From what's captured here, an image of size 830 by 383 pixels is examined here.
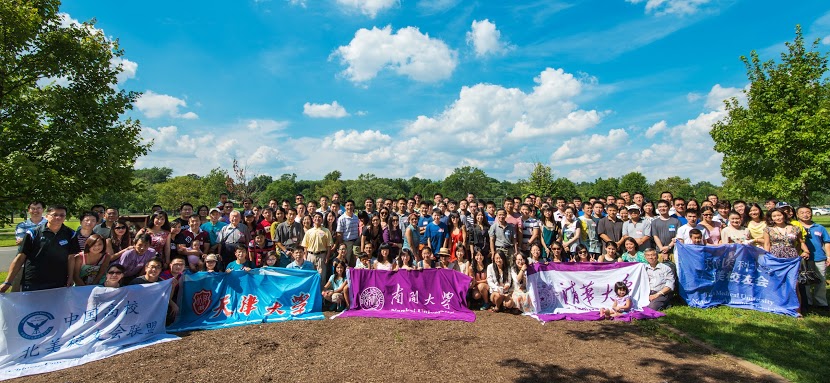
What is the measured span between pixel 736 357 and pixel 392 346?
14.8ft

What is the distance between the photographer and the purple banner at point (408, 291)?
7.27m

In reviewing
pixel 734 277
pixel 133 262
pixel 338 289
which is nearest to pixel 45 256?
pixel 133 262

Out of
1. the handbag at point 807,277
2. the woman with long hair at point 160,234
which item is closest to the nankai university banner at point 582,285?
the handbag at point 807,277

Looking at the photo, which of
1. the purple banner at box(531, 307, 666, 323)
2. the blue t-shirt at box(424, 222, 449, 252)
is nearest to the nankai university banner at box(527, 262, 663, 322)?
the purple banner at box(531, 307, 666, 323)

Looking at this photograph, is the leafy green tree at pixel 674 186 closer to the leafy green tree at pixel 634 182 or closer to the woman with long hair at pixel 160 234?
the leafy green tree at pixel 634 182

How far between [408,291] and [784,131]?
12.0 meters

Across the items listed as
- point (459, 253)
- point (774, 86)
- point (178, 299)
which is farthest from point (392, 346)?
Result: point (774, 86)

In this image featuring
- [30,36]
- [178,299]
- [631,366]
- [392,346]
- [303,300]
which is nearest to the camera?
[631,366]

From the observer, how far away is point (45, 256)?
5.29 m

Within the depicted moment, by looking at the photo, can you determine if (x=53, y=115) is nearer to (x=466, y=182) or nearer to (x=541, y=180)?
(x=541, y=180)

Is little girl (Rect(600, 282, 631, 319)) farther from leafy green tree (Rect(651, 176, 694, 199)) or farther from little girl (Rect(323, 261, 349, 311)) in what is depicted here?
leafy green tree (Rect(651, 176, 694, 199))

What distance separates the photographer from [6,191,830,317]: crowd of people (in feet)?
20.4

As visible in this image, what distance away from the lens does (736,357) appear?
4945mm

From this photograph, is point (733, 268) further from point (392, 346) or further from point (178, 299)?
point (178, 299)
